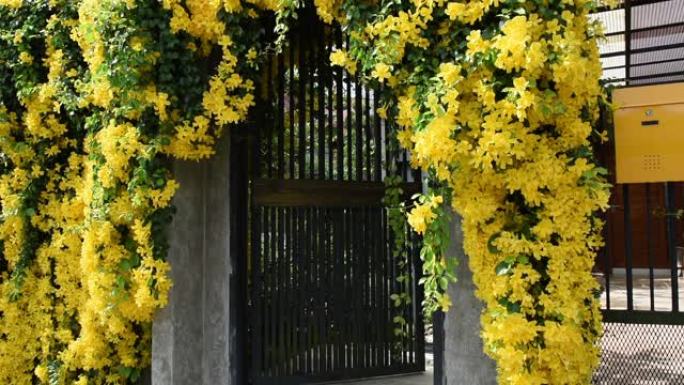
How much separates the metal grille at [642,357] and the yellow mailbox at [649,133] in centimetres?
196

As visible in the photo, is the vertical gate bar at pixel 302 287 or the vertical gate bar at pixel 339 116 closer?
the vertical gate bar at pixel 302 287

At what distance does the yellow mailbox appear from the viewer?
3.35 metres

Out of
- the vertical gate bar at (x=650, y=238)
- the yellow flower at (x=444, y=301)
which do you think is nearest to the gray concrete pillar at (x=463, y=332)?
the yellow flower at (x=444, y=301)

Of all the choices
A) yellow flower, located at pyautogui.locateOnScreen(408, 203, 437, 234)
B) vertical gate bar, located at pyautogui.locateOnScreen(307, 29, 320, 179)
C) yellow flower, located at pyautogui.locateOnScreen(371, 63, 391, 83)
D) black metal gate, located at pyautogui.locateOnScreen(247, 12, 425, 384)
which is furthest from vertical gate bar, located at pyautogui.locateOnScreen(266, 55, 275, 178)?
yellow flower, located at pyautogui.locateOnScreen(408, 203, 437, 234)

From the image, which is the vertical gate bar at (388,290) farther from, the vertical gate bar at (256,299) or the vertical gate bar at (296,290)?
the vertical gate bar at (256,299)

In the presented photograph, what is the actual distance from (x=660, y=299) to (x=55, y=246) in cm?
447

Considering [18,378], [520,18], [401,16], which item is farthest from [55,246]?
[520,18]

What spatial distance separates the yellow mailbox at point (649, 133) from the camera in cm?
335

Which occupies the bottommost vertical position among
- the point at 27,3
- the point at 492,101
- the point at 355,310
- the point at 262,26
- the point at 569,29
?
the point at 355,310

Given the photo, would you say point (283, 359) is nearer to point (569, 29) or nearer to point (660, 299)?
point (660, 299)

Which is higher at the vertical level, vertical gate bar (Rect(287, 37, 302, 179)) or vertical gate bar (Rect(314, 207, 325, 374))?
vertical gate bar (Rect(287, 37, 302, 179))

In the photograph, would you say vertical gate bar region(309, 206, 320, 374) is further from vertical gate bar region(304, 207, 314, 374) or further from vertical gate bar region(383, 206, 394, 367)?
vertical gate bar region(383, 206, 394, 367)

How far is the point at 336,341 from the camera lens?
554 centimetres

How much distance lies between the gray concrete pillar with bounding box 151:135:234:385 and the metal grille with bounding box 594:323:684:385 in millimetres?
2837
